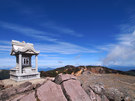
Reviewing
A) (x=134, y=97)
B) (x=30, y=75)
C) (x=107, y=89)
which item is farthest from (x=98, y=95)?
(x=30, y=75)

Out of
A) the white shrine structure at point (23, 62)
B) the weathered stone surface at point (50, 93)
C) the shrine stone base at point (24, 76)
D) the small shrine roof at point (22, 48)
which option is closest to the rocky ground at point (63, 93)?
the weathered stone surface at point (50, 93)

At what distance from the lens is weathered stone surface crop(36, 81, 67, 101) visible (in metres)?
7.68

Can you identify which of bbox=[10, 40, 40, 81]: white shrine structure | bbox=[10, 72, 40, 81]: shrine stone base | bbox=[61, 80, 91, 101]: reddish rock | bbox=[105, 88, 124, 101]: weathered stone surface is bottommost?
bbox=[105, 88, 124, 101]: weathered stone surface

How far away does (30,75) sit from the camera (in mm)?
14375

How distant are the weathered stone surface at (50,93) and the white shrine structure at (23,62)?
646 centimetres

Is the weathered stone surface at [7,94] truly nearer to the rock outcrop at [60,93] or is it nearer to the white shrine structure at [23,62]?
the rock outcrop at [60,93]

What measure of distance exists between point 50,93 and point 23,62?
943cm

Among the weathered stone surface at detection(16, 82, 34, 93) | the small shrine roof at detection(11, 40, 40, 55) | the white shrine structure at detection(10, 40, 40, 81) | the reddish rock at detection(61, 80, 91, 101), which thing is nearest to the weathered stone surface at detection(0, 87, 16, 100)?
the weathered stone surface at detection(16, 82, 34, 93)

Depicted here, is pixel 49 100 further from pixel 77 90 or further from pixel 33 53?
pixel 33 53

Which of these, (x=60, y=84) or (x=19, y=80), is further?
(x=19, y=80)

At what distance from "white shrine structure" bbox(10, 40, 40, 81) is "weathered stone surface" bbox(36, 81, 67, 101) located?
6462 millimetres

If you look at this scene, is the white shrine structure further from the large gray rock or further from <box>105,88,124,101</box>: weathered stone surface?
<box>105,88,124,101</box>: weathered stone surface

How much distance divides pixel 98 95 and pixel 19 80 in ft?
35.5

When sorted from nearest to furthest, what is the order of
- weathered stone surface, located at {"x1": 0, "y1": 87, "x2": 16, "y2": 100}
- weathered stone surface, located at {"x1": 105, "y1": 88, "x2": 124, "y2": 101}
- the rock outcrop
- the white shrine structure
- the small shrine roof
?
1. the rock outcrop
2. weathered stone surface, located at {"x1": 0, "y1": 87, "x2": 16, "y2": 100}
3. weathered stone surface, located at {"x1": 105, "y1": 88, "x2": 124, "y2": 101}
4. the white shrine structure
5. the small shrine roof
